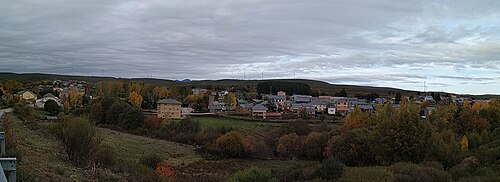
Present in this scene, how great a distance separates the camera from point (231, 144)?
45.8m

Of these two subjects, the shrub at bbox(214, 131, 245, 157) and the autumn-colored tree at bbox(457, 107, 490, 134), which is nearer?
the shrub at bbox(214, 131, 245, 157)

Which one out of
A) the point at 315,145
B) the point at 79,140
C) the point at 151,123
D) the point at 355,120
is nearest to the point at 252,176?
the point at 79,140

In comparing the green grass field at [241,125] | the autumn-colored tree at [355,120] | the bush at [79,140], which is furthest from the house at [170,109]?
the bush at [79,140]

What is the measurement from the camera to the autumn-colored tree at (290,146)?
151 feet

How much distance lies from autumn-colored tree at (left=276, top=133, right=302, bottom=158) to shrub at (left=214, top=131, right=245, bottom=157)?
4.22m

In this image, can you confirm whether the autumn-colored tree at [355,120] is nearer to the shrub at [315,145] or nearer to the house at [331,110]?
the shrub at [315,145]

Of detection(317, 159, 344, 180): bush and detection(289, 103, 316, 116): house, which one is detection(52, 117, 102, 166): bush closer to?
detection(317, 159, 344, 180): bush

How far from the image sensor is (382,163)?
1276 inches

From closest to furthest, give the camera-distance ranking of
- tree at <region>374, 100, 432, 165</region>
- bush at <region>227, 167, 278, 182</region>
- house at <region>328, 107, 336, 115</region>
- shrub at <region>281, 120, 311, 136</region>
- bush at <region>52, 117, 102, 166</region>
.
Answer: bush at <region>52, 117, 102, 166</region>
bush at <region>227, 167, 278, 182</region>
tree at <region>374, 100, 432, 165</region>
shrub at <region>281, 120, 311, 136</region>
house at <region>328, 107, 336, 115</region>

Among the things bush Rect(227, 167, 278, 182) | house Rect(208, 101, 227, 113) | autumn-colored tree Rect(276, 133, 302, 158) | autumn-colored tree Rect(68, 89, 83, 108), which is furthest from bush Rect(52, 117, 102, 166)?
house Rect(208, 101, 227, 113)

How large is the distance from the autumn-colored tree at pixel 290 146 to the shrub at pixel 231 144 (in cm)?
422

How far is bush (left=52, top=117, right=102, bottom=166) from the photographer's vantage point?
55.4 feet

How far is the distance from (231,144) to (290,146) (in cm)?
662

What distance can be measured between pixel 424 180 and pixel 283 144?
25354 millimetres
